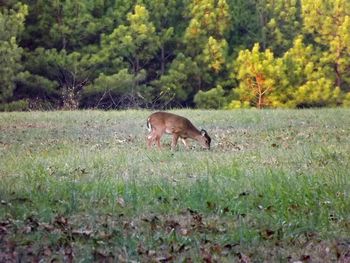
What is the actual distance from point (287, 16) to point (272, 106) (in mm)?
4828

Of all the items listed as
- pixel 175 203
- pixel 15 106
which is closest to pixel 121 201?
pixel 175 203

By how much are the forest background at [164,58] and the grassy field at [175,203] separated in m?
18.1

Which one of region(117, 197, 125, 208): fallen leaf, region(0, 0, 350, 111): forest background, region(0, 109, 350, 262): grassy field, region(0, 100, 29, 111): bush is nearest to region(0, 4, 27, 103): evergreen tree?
region(0, 0, 350, 111): forest background

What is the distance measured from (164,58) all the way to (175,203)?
2646cm

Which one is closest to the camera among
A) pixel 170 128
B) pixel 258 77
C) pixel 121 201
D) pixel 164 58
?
pixel 121 201

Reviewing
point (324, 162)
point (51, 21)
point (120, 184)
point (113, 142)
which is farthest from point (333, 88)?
point (120, 184)

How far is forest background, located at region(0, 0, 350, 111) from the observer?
30719 millimetres

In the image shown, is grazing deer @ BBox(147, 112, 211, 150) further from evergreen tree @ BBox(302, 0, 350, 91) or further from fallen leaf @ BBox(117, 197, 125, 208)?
evergreen tree @ BBox(302, 0, 350, 91)

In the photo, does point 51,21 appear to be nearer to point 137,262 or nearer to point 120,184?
point 120,184

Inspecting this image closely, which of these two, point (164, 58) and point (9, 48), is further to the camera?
point (164, 58)

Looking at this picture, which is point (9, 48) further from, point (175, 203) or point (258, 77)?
point (175, 203)

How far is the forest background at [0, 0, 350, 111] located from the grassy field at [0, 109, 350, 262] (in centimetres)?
1809

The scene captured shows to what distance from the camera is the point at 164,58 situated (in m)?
33.4

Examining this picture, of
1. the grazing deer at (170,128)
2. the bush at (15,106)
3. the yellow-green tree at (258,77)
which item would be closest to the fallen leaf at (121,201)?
the grazing deer at (170,128)
